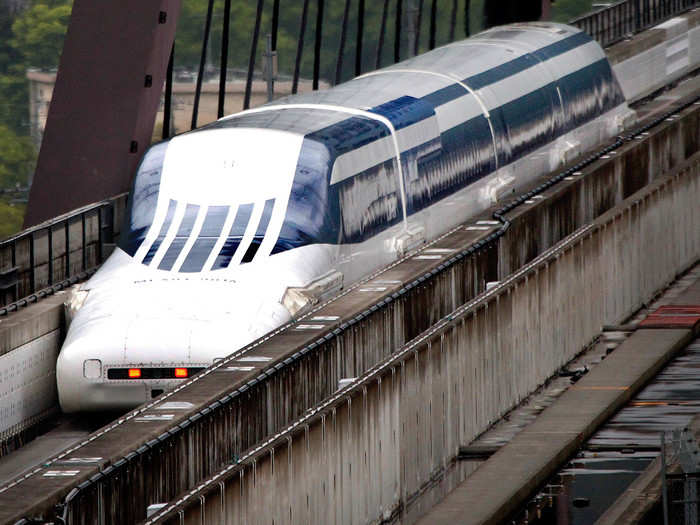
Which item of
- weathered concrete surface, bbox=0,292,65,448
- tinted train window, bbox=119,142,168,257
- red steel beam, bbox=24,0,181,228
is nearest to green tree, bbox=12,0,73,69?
red steel beam, bbox=24,0,181,228

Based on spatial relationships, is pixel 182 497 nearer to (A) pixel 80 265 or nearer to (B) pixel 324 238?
(B) pixel 324 238

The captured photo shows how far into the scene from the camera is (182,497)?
14172 mm

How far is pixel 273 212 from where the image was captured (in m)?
23.5

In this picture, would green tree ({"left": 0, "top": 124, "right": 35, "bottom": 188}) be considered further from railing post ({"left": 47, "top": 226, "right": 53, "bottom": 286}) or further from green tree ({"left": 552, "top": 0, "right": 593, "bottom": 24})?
railing post ({"left": 47, "top": 226, "right": 53, "bottom": 286})

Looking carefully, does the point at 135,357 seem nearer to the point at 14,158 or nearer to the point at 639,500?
the point at 639,500

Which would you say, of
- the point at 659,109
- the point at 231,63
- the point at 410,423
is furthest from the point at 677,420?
the point at 231,63

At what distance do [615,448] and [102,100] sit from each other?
1372cm

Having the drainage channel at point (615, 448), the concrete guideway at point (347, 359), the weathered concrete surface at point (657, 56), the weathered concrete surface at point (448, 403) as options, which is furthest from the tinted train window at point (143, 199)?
the weathered concrete surface at point (657, 56)

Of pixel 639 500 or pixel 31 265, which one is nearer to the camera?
pixel 639 500

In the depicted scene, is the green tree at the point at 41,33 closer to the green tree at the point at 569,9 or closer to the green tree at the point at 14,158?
the green tree at the point at 14,158

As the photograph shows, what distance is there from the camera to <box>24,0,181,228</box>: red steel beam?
97.3 feet

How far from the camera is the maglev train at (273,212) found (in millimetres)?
20484

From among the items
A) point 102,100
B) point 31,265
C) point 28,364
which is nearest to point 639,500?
point 28,364

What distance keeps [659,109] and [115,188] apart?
2052cm
